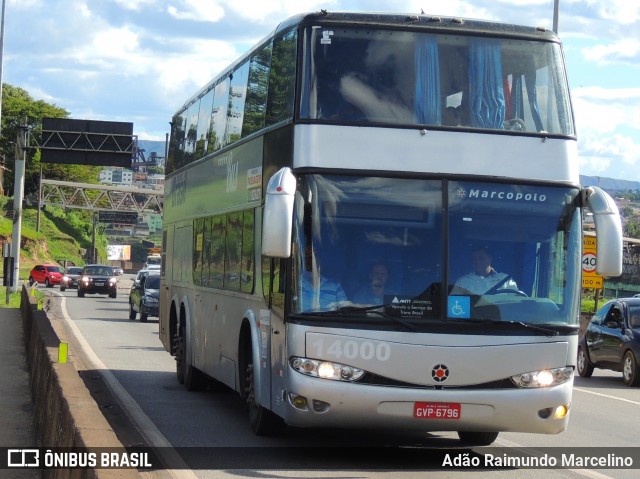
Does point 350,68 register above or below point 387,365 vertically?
above

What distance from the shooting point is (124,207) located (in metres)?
148

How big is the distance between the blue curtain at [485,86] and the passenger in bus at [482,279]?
1263 millimetres

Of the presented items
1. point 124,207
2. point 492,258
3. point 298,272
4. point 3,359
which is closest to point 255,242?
point 298,272

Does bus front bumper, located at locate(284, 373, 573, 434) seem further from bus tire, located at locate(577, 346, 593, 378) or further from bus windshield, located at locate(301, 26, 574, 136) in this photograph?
bus tire, located at locate(577, 346, 593, 378)

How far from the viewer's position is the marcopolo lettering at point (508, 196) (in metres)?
11.3

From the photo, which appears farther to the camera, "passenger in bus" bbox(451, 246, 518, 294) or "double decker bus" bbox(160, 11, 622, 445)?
"passenger in bus" bbox(451, 246, 518, 294)

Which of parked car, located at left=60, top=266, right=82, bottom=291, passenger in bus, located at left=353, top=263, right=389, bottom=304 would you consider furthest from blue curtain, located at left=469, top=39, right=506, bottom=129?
parked car, located at left=60, top=266, right=82, bottom=291

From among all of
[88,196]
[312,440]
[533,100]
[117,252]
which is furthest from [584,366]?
[117,252]

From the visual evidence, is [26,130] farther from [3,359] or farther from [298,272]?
[298,272]

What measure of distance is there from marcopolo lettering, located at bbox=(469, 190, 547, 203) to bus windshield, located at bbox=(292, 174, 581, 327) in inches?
1.5

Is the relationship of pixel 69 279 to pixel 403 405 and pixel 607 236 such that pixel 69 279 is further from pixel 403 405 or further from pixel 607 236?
pixel 607 236

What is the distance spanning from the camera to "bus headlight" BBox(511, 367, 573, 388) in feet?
36.1

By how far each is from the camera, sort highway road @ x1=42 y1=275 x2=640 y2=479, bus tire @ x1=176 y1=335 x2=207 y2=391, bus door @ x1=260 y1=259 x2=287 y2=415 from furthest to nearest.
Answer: bus tire @ x1=176 y1=335 x2=207 y2=391 < bus door @ x1=260 y1=259 x2=287 y2=415 < highway road @ x1=42 y1=275 x2=640 y2=479

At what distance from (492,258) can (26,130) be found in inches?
1897
